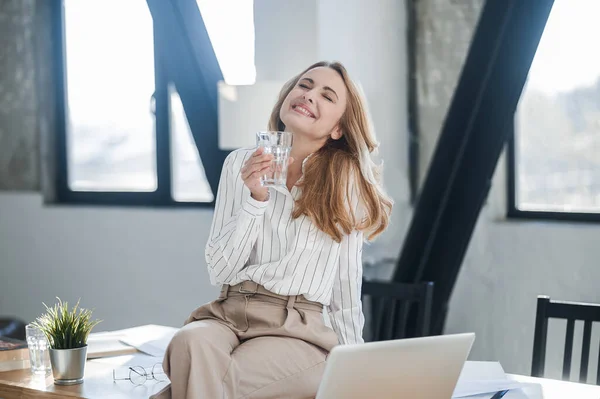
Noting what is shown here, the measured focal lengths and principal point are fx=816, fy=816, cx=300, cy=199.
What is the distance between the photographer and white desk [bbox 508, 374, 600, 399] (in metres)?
1.78

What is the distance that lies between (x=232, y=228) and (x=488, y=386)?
704 millimetres

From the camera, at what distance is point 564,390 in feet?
6.02

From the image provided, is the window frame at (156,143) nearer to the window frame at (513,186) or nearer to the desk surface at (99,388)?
the window frame at (513,186)

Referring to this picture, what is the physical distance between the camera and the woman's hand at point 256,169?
1.83 m

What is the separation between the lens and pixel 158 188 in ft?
15.7

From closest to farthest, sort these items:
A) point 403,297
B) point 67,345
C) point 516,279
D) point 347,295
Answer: point 67,345 < point 347,295 < point 403,297 < point 516,279

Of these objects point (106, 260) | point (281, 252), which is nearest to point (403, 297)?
point (281, 252)

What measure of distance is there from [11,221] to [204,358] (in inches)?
159

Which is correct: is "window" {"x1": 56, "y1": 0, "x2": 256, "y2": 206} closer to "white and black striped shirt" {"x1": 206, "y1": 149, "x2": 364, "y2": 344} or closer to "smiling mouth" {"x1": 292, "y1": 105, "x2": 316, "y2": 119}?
"smiling mouth" {"x1": 292, "y1": 105, "x2": 316, "y2": 119}

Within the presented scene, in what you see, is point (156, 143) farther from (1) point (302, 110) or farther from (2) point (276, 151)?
(2) point (276, 151)

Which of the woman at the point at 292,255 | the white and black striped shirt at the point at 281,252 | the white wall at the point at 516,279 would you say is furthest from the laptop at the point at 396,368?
the white wall at the point at 516,279

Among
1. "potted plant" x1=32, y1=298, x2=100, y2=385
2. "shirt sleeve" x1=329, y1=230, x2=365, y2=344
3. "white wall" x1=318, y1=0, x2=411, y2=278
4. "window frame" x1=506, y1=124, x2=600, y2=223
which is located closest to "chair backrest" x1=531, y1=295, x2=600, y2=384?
"shirt sleeve" x1=329, y1=230, x2=365, y2=344

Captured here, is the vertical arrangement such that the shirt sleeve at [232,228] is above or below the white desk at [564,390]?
above

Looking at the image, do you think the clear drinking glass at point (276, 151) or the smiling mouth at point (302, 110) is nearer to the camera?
the clear drinking glass at point (276, 151)
